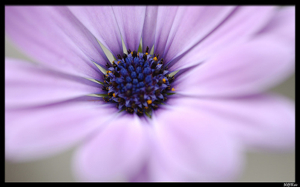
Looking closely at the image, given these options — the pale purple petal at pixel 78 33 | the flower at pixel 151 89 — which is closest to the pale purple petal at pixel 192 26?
the flower at pixel 151 89

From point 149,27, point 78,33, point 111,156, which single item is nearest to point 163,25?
point 149,27

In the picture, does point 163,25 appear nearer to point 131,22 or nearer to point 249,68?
point 131,22

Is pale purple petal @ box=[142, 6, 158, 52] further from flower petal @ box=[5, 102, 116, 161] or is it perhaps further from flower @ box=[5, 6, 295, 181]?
flower petal @ box=[5, 102, 116, 161]

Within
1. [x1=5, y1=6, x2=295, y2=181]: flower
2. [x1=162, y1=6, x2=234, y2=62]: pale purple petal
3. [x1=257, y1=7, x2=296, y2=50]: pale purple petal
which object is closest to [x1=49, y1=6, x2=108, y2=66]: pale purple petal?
[x1=5, y1=6, x2=295, y2=181]: flower

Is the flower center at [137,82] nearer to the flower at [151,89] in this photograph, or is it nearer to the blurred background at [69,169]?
the flower at [151,89]

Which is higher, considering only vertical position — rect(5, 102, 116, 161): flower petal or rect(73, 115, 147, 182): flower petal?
rect(5, 102, 116, 161): flower petal
